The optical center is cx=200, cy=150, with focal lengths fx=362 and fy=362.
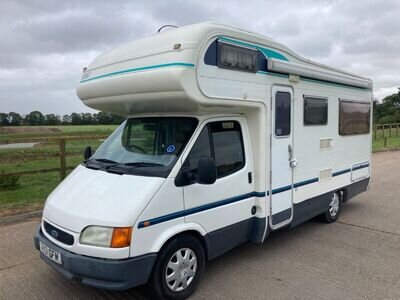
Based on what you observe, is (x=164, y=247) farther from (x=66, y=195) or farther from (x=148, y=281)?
(x=66, y=195)

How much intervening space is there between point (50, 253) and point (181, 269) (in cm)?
132

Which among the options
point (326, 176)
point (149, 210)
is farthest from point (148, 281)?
point (326, 176)

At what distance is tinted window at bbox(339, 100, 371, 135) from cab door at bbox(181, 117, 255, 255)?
2713 mm

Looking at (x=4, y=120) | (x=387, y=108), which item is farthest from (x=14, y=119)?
(x=387, y=108)

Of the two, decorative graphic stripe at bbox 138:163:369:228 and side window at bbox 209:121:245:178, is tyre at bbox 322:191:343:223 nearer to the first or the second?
decorative graphic stripe at bbox 138:163:369:228

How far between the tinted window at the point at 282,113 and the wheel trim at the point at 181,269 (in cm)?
205

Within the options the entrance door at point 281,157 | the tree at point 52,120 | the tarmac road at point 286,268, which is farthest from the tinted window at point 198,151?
the tree at point 52,120

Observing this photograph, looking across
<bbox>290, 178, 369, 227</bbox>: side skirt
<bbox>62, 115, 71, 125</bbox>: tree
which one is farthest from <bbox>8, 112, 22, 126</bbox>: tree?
<bbox>290, 178, 369, 227</bbox>: side skirt

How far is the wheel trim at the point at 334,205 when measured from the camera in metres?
6.48

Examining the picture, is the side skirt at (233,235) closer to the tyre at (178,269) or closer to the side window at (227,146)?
the tyre at (178,269)

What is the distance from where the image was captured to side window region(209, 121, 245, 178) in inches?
165

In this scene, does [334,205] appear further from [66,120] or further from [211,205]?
[66,120]

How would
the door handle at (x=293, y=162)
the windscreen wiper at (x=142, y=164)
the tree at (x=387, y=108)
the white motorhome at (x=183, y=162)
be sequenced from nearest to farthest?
the white motorhome at (x=183, y=162), the windscreen wiper at (x=142, y=164), the door handle at (x=293, y=162), the tree at (x=387, y=108)

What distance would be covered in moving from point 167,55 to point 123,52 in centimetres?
89
